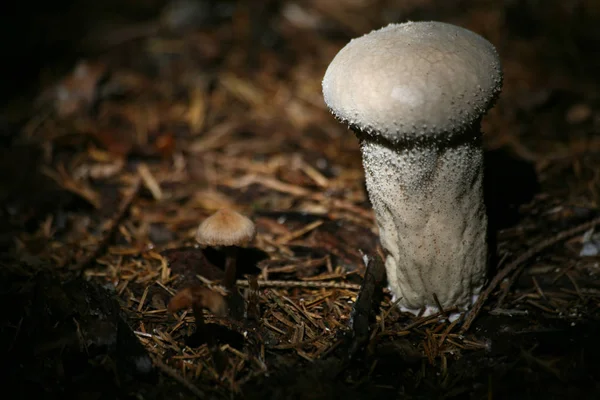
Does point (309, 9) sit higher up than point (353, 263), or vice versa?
point (309, 9)

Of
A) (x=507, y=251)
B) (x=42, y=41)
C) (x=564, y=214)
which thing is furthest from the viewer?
(x=42, y=41)

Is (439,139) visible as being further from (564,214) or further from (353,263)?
(564,214)

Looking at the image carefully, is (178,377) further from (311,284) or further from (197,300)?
(311,284)

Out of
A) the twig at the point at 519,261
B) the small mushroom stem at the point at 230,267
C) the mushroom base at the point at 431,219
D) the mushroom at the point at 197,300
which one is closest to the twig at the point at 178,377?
the mushroom at the point at 197,300

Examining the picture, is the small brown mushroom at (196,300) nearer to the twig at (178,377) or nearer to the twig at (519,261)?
the twig at (178,377)

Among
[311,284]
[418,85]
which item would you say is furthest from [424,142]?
[311,284]

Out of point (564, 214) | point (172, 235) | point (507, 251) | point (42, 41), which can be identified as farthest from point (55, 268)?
point (42, 41)

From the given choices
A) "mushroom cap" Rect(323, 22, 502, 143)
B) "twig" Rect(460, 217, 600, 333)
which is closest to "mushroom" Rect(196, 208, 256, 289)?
"mushroom cap" Rect(323, 22, 502, 143)

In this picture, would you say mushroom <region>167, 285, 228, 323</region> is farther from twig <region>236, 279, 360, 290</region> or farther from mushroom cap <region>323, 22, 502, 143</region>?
mushroom cap <region>323, 22, 502, 143</region>
